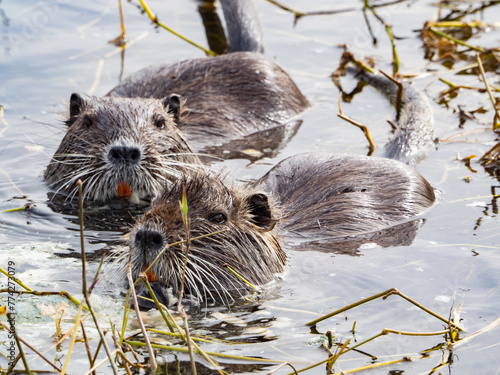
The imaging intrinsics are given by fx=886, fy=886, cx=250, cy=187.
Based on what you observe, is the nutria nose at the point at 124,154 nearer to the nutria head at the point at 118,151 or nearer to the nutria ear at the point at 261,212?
the nutria head at the point at 118,151

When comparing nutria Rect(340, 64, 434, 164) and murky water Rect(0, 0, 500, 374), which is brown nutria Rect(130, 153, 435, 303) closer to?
murky water Rect(0, 0, 500, 374)

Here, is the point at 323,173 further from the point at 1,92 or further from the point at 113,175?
the point at 1,92

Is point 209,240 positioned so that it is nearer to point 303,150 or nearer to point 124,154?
point 124,154

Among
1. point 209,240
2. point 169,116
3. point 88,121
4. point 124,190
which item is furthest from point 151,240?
point 169,116

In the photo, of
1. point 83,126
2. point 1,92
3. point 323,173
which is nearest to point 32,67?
point 1,92

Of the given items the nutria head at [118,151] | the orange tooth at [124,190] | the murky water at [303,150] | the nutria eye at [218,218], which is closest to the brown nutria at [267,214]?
the nutria eye at [218,218]

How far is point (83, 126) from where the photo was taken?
6.03 m

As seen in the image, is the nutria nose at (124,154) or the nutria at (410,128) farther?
the nutria at (410,128)

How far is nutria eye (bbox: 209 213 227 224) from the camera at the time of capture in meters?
4.41

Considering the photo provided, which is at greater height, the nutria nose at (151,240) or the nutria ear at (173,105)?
the nutria ear at (173,105)

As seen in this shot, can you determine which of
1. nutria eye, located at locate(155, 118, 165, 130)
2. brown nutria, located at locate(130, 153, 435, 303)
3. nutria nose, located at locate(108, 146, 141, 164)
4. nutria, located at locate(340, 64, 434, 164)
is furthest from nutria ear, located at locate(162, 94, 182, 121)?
nutria, located at locate(340, 64, 434, 164)

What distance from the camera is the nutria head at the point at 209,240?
13.6 ft

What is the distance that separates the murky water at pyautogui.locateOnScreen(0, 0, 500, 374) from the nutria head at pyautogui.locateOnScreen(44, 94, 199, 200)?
10.2 inches

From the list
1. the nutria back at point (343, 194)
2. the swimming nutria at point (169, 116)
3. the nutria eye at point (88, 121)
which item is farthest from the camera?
the nutria eye at point (88, 121)
